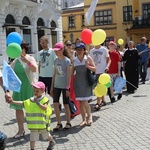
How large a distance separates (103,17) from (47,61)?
40.0 meters

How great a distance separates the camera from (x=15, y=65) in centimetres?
573

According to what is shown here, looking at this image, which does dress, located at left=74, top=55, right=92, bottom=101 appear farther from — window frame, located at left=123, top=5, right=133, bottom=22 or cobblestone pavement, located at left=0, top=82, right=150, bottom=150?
window frame, located at left=123, top=5, right=133, bottom=22

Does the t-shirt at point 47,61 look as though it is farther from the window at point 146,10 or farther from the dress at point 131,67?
the window at point 146,10

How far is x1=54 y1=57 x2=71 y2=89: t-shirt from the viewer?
6.05 meters

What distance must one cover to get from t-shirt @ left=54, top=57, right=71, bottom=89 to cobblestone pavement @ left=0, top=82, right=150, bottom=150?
932 millimetres

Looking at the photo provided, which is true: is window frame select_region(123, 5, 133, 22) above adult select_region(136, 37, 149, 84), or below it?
above

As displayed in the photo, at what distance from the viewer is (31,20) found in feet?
103

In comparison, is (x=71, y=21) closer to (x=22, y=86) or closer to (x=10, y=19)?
(x=10, y=19)

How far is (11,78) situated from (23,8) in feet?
86.5

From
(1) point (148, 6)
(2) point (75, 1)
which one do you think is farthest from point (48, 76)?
(2) point (75, 1)

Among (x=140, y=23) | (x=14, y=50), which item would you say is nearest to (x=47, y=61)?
(x=14, y=50)

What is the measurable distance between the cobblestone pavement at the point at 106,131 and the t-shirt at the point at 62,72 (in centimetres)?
93

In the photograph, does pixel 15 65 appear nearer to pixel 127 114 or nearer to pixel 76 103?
pixel 76 103

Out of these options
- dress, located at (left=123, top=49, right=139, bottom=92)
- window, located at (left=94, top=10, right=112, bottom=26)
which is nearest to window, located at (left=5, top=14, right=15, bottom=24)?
dress, located at (left=123, top=49, right=139, bottom=92)
